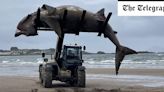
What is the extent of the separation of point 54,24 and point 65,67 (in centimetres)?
571

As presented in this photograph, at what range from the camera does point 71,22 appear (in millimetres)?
22750

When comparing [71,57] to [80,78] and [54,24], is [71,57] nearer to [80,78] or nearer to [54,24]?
[80,78]

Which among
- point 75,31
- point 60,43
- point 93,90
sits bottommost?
point 93,90

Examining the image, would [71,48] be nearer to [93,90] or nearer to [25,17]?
[93,90]

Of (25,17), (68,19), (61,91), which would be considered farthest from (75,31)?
(61,91)

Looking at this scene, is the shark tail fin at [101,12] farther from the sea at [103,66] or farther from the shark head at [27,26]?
the sea at [103,66]

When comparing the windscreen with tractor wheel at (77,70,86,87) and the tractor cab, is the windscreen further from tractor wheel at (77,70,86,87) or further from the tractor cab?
tractor wheel at (77,70,86,87)

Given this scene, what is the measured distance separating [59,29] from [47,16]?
0.83 metres

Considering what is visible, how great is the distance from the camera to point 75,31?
22.9 m

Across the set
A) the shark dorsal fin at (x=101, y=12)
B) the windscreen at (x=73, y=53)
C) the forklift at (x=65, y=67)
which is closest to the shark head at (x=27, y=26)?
the shark dorsal fin at (x=101, y=12)

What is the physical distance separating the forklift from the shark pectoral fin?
170 inches

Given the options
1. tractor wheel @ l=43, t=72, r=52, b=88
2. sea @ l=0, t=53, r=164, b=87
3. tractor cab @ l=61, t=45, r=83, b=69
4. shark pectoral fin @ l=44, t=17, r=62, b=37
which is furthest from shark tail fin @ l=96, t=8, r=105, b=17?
sea @ l=0, t=53, r=164, b=87

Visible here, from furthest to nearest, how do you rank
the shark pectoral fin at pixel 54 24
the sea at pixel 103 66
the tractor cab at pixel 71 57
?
the sea at pixel 103 66 → the tractor cab at pixel 71 57 → the shark pectoral fin at pixel 54 24

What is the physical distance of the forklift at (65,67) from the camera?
27.1 m
